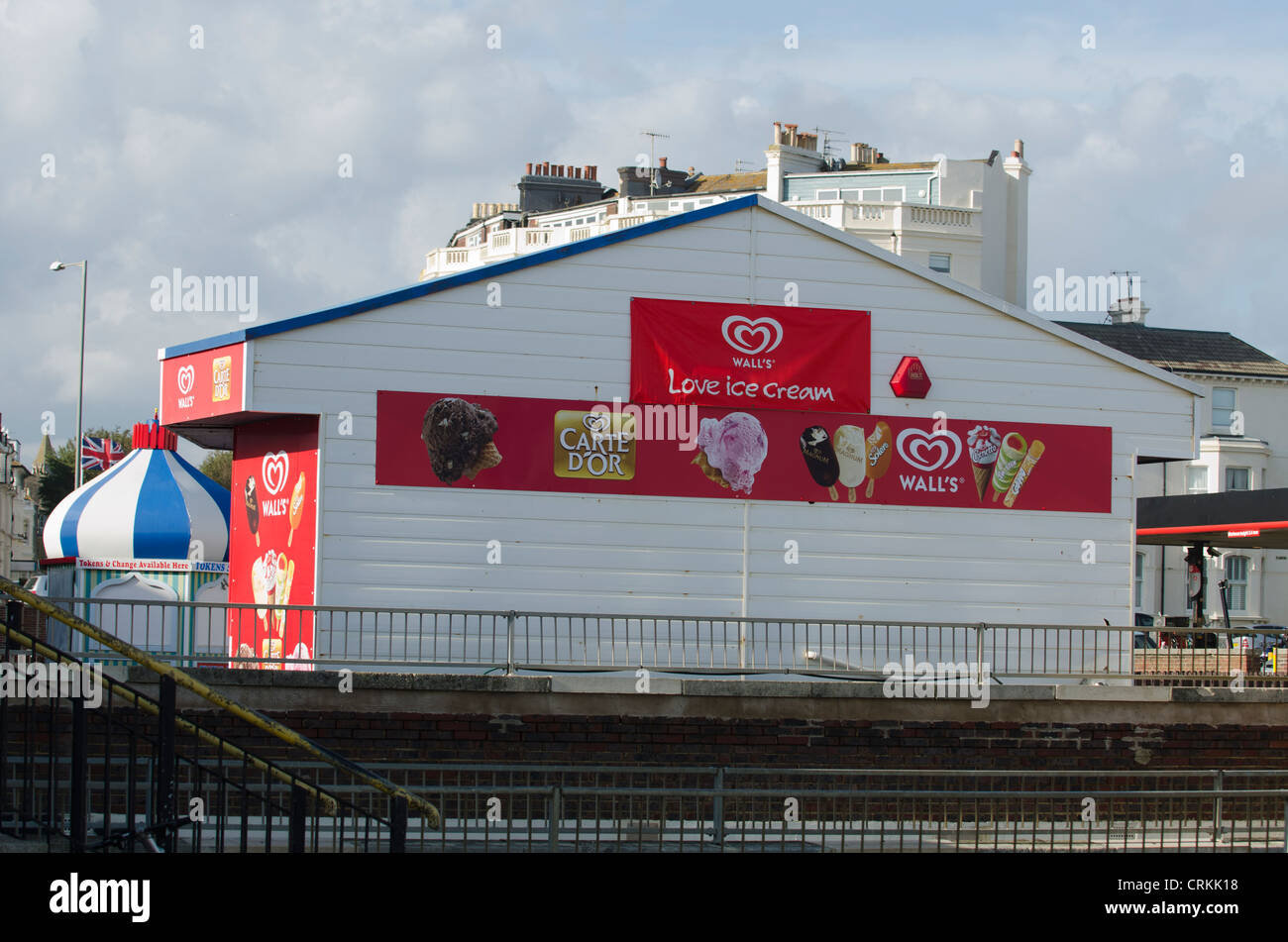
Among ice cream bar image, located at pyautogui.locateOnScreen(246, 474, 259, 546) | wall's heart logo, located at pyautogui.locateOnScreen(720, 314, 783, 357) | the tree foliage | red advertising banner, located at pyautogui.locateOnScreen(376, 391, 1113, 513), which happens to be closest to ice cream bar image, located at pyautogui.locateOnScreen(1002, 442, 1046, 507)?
red advertising banner, located at pyautogui.locateOnScreen(376, 391, 1113, 513)

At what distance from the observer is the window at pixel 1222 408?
6444cm

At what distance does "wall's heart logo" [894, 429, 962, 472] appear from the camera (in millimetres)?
19688

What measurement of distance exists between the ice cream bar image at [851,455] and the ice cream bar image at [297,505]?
642 cm

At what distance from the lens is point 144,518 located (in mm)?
28172

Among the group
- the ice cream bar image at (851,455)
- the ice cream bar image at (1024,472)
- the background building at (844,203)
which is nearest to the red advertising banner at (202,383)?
the ice cream bar image at (851,455)

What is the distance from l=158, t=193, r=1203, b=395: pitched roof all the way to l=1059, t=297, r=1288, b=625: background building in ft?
140

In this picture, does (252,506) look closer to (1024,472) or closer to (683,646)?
(683,646)

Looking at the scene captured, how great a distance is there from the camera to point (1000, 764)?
1772cm

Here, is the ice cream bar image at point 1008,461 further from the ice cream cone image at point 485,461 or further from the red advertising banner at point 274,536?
the red advertising banner at point 274,536

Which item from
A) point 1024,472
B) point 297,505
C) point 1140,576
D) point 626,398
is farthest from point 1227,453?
point 297,505

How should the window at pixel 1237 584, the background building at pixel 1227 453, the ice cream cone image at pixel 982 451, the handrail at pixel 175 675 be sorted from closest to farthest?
the handrail at pixel 175 675 → the ice cream cone image at pixel 982 451 → the background building at pixel 1227 453 → the window at pixel 1237 584

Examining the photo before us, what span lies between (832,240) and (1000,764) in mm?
6704
